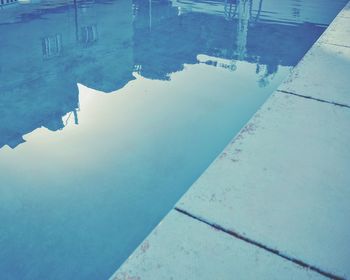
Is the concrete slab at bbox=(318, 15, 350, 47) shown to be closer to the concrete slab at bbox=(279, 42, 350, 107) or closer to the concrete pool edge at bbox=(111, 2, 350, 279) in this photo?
the concrete slab at bbox=(279, 42, 350, 107)

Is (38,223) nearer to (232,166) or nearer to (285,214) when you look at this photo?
(232,166)

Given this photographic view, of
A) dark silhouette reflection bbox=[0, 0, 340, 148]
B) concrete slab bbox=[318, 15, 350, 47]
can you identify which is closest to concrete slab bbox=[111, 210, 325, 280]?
dark silhouette reflection bbox=[0, 0, 340, 148]

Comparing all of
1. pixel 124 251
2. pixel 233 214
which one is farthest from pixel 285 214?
pixel 124 251

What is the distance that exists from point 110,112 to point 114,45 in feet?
11.5

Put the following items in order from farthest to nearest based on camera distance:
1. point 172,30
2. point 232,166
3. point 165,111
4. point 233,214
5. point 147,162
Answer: point 172,30 → point 165,111 → point 147,162 → point 232,166 → point 233,214

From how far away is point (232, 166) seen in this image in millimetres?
2340

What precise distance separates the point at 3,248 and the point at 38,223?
316 mm

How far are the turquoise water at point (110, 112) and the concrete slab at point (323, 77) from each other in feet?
3.14

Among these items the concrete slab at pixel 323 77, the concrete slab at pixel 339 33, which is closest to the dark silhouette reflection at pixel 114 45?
the concrete slab at pixel 339 33

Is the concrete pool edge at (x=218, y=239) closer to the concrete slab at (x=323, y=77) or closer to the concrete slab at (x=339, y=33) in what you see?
the concrete slab at (x=323, y=77)

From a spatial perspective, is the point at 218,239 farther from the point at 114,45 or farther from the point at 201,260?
the point at 114,45

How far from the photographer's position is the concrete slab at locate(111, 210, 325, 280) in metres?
1.55

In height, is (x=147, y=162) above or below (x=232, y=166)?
below

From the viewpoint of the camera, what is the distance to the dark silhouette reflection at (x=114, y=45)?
5160 mm
